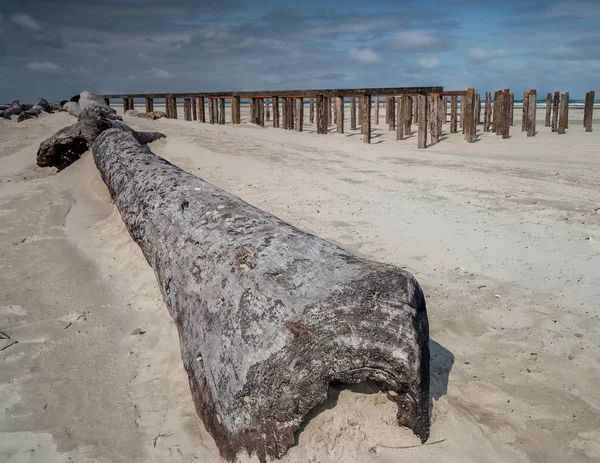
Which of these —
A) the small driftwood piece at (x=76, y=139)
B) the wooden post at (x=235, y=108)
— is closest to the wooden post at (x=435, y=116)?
the small driftwood piece at (x=76, y=139)

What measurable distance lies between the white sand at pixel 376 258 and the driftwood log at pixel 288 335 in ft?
0.58

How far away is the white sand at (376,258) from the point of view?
218 cm

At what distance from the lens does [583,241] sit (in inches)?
183

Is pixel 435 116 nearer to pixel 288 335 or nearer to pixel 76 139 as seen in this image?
pixel 76 139

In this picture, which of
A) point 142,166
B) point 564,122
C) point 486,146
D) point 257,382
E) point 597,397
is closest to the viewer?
point 257,382

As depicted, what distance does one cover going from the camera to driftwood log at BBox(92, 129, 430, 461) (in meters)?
1.95

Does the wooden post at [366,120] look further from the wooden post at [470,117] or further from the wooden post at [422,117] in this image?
the wooden post at [470,117]

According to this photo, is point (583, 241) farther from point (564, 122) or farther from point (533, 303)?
point (564, 122)

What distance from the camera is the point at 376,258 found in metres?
4.42

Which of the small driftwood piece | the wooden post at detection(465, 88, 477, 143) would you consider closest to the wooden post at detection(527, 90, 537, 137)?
the wooden post at detection(465, 88, 477, 143)

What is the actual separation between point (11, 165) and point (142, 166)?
6.76 m

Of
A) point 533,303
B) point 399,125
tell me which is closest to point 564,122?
point 399,125

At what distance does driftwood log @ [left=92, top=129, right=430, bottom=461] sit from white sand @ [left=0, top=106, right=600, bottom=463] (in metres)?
0.18

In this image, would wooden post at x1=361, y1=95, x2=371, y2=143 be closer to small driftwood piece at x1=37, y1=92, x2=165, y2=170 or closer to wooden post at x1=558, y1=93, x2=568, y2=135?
small driftwood piece at x1=37, y1=92, x2=165, y2=170
